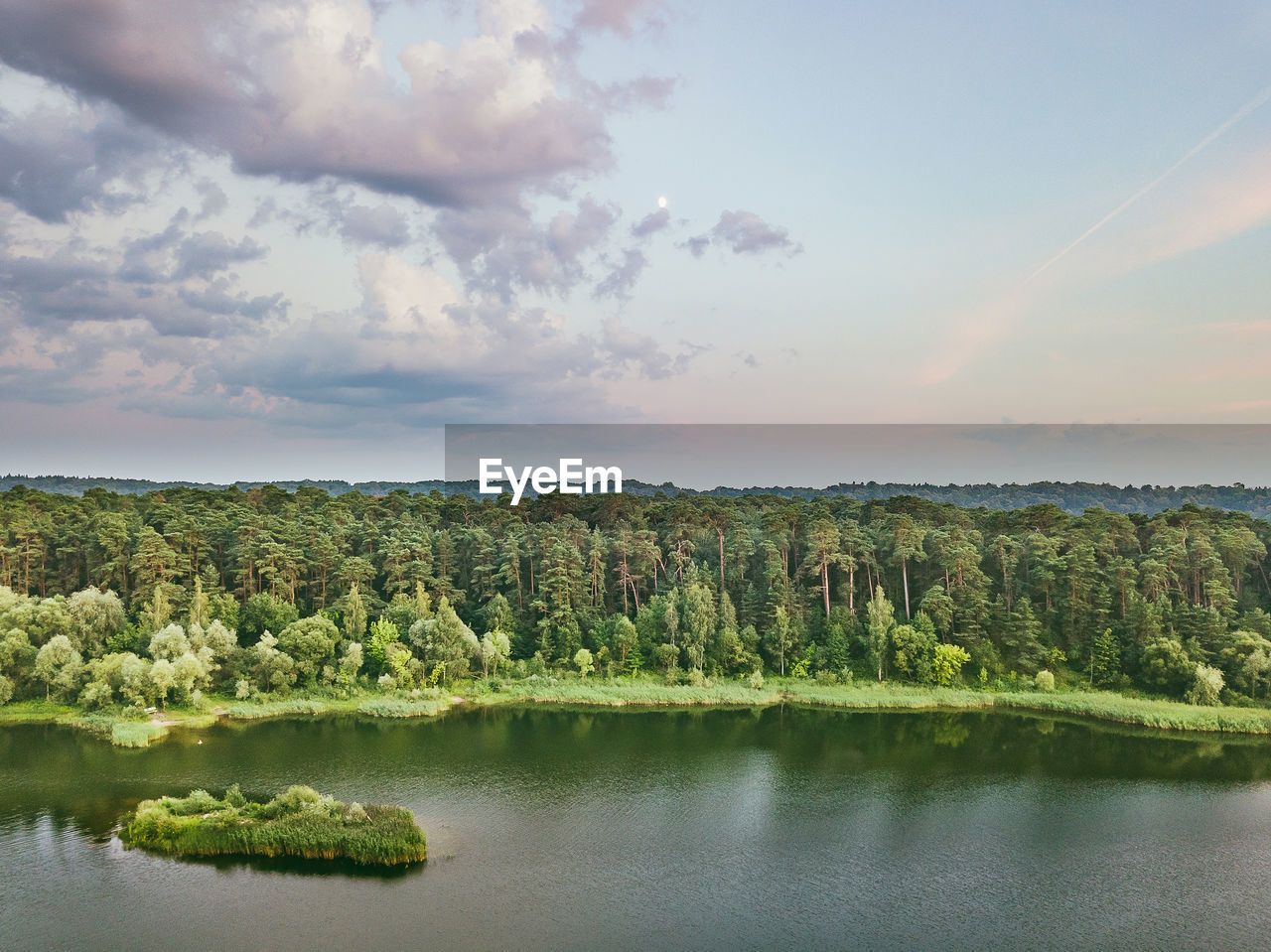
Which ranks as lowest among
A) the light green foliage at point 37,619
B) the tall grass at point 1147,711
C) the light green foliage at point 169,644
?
the tall grass at point 1147,711

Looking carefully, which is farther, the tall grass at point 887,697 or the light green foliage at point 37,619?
the light green foliage at point 37,619

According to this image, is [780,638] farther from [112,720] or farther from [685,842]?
[112,720]

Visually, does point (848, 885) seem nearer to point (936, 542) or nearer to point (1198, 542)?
point (936, 542)

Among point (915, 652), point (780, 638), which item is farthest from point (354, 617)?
point (915, 652)

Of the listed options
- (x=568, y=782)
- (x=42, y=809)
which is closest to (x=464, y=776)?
(x=568, y=782)

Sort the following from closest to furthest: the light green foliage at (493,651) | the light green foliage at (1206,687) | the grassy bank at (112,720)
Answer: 1. the grassy bank at (112,720)
2. the light green foliage at (1206,687)
3. the light green foliage at (493,651)

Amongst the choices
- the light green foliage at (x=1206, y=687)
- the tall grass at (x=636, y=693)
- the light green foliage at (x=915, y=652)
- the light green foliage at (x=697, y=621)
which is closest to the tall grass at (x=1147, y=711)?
the light green foliage at (x=1206, y=687)

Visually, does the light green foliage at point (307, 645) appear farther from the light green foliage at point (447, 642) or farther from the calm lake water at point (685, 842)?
the calm lake water at point (685, 842)
